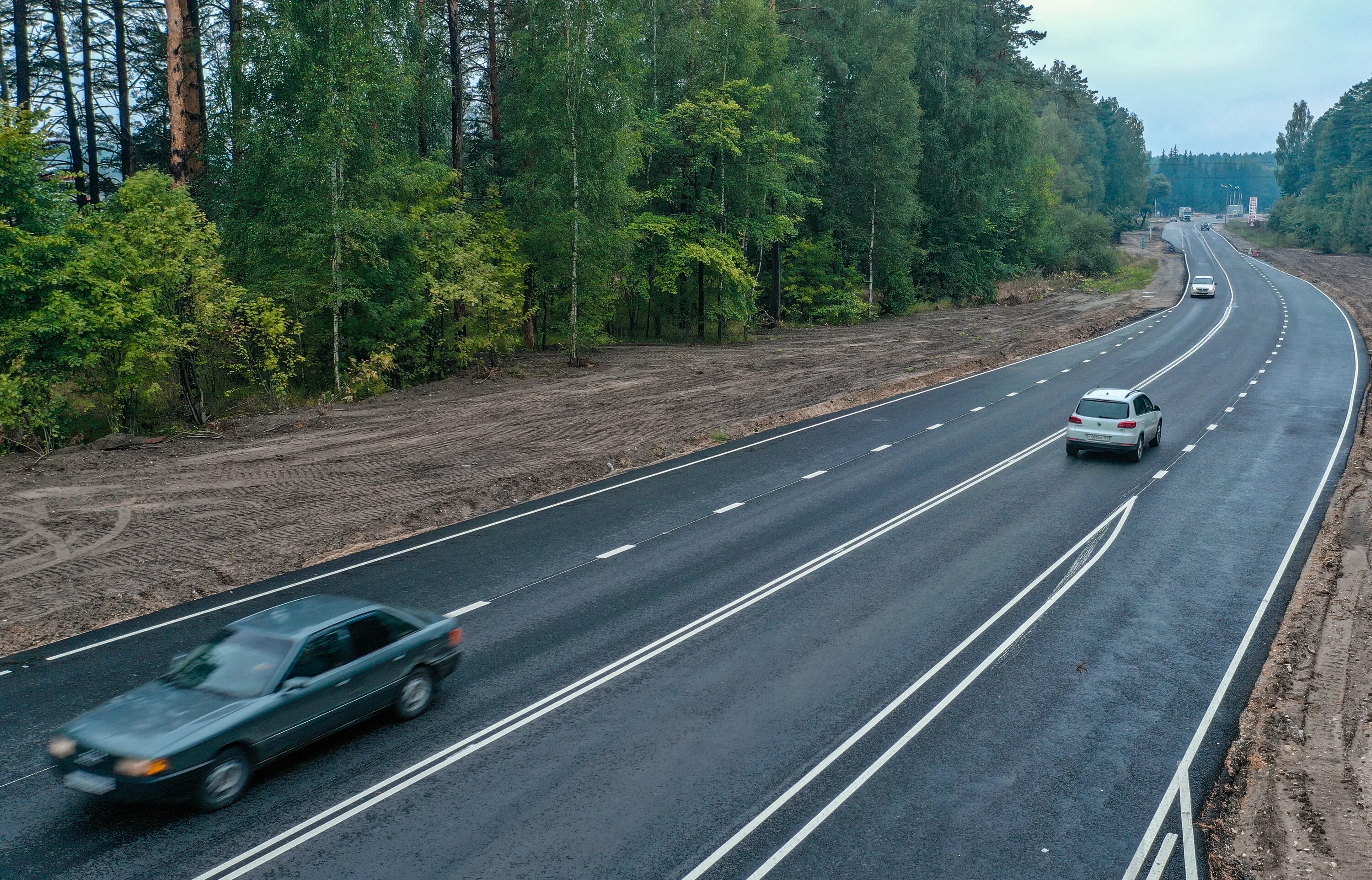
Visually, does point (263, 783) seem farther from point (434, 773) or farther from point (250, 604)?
point (250, 604)

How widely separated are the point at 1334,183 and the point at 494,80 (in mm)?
132379

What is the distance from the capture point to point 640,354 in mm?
40250

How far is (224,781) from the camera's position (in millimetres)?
8305

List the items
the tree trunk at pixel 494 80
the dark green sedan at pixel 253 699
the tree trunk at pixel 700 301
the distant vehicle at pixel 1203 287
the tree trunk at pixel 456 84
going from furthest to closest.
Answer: the distant vehicle at pixel 1203 287, the tree trunk at pixel 700 301, the tree trunk at pixel 494 80, the tree trunk at pixel 456 84, the dark green sedan at pixel 253 699

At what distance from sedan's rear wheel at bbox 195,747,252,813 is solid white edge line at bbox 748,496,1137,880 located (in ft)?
15.4

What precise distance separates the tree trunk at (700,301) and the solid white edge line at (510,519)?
48.0ft

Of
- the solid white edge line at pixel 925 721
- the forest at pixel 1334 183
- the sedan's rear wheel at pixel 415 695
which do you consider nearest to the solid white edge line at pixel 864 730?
the solid white edge line at pixel 925 721

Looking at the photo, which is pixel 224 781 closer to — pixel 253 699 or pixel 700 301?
pixel 253 699

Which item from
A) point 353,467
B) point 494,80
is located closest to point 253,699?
point 353,467

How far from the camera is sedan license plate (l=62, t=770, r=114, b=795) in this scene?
7.73 metres

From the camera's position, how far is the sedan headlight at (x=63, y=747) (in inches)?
314

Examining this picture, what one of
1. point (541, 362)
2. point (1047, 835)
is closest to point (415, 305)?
point (541, 362)

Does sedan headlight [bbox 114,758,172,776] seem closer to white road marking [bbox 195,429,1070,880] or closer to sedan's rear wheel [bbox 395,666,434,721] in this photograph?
white road marking [bbox 195,429,1070,880]

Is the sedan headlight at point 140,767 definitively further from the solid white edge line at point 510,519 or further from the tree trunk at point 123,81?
the tree trunk at point 123,81
